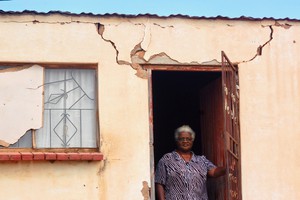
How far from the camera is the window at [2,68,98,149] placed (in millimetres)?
8648

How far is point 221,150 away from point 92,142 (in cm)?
173

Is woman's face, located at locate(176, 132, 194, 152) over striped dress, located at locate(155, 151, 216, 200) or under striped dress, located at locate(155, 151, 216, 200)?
over

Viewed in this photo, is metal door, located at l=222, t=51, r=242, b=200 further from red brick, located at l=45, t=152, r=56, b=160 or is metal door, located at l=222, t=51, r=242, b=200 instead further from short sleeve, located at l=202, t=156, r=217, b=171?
red brick, located at l=45, t=152, r=56, b=160

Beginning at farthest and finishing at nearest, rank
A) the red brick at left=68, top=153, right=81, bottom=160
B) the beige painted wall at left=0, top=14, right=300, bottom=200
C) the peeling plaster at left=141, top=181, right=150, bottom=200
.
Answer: the peeling plaster at left=141, top=181, right=150, bottom=200, the beige painted wall at left=0, top=14, right=300, bottom=200, the red brick at left=68, top=153, right=81, bottom=160

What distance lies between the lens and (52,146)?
28.3 ft

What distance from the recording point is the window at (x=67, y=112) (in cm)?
865

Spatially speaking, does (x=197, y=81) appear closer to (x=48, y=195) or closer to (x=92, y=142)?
(x=92, y=142)

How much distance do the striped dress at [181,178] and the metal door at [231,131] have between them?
2.03 ft

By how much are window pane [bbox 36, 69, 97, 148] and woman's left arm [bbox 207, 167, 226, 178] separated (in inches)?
60.2

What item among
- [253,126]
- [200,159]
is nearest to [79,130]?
[200,159]

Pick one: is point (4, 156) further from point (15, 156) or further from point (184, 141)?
point (184, 141)

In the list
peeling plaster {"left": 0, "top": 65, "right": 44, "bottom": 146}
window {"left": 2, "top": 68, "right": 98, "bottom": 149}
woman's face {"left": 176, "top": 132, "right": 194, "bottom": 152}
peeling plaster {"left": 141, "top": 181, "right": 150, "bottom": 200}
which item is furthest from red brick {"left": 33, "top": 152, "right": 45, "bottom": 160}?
woman's face {"left": 176, "top": 132, "right": 194, "bottom": 152}

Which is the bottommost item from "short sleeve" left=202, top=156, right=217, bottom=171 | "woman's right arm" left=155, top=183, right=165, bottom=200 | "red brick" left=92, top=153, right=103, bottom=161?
"woman's right arm" left=155, top=183, right=165, bottom=200

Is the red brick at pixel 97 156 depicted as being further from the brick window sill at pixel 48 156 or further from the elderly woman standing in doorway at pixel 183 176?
the elderly woman standing in doorway at pixel 183 176
